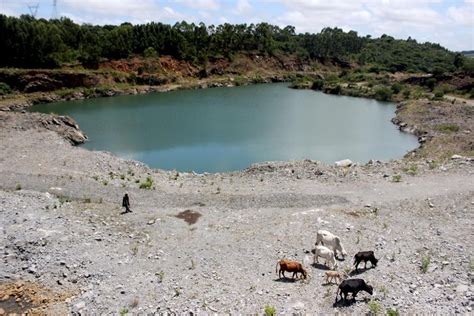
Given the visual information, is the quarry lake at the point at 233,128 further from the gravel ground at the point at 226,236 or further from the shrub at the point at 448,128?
the gravel ground at the point at 226,236

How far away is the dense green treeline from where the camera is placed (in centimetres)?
8225

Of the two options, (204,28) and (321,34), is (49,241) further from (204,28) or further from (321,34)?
Answer: (321,34)

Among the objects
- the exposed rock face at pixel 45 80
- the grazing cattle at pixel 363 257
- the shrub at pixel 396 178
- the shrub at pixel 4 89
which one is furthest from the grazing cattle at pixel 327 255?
the exposed rock face at pixel 45 80

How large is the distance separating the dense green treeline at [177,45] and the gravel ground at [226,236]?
2383 inches

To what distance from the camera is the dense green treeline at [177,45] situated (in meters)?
82.2

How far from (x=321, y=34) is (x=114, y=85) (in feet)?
275

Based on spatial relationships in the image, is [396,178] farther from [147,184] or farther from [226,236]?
[147,184]

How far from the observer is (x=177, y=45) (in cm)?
10356

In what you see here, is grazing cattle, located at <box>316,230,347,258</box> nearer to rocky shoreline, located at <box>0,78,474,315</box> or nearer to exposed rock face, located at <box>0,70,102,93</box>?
rocky shoreline, located at <box>0,78,474,315</box>

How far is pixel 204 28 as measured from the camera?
118m

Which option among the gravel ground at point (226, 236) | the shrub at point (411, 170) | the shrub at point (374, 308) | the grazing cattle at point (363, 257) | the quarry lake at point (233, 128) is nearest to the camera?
the shrub at point (374, 308)

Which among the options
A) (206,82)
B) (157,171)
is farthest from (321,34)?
(157,171)

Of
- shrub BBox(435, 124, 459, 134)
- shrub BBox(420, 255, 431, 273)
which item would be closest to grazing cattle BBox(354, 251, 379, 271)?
shrub BBox(420, 255, 431, 273)

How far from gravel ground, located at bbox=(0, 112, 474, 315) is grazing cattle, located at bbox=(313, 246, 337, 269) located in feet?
1.15
